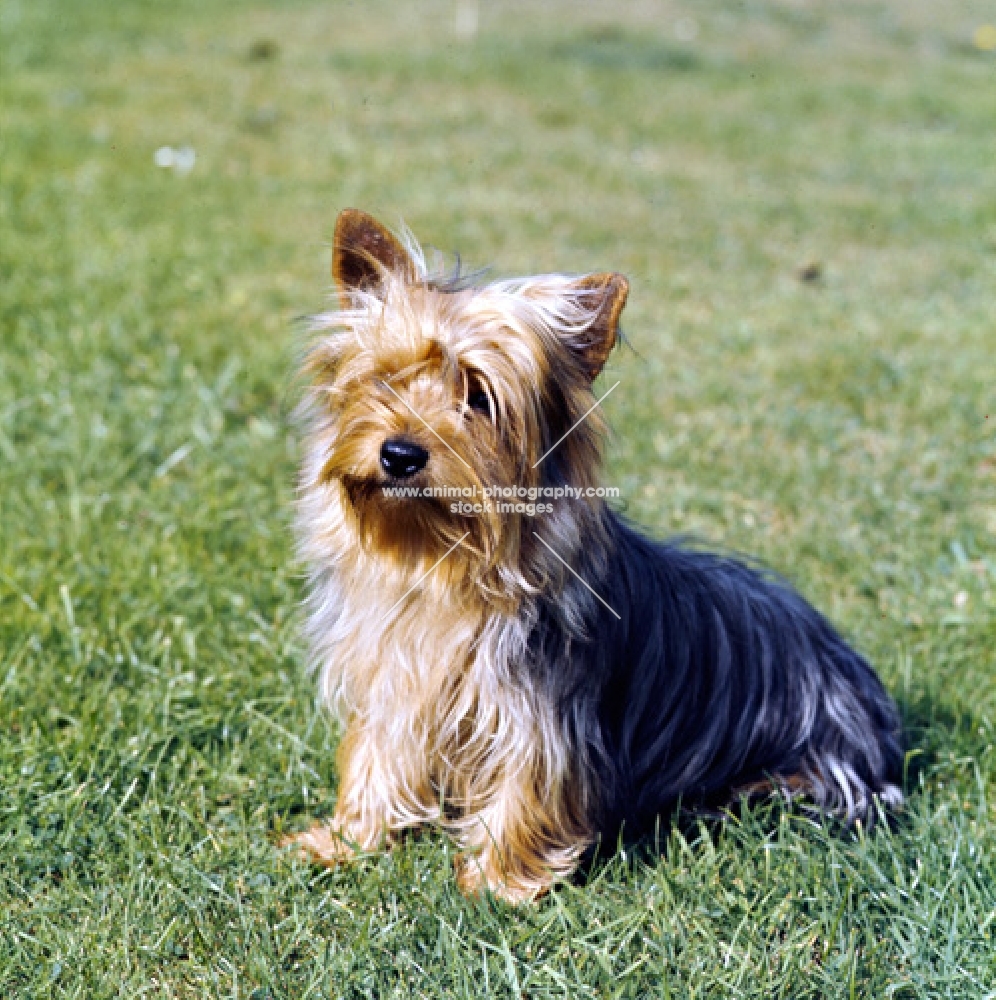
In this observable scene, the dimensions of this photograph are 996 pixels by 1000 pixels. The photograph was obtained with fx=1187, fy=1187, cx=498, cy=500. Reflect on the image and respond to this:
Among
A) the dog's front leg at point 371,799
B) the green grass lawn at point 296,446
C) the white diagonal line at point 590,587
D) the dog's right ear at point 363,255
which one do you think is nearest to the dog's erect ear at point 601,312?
the white diagonal line at point 590,587

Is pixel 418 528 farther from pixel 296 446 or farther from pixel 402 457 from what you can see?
pixel 296 446

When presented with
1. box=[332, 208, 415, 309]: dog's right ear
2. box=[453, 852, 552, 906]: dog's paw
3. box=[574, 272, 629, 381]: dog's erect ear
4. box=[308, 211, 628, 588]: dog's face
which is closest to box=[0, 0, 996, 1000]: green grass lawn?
box=[453, 852, 552, 906]: dog's paw

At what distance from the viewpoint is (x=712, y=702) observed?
3.44 m

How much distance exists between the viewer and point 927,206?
10.3 meters

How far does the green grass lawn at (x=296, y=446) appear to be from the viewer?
3084 mm

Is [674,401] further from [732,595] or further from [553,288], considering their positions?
[553,288]

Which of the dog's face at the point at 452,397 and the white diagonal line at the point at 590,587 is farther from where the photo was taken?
the white diagonal line at the point at 590,587

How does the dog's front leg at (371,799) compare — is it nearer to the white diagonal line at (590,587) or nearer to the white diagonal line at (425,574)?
the white diagonal line at (425,574)

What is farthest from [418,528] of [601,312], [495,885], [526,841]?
[495,885]

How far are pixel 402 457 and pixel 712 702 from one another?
129cm

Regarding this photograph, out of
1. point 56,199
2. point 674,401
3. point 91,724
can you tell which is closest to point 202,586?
point 91,724

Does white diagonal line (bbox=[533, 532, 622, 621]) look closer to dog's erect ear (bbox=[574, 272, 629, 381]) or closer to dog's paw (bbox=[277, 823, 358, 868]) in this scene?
dog's erect ear (bbox=[574, 272, 629, 381])

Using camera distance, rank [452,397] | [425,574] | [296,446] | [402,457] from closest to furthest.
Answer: [402,457]
[452,397]
[425,574]
[296,446]

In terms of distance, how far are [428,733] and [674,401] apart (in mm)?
3603
